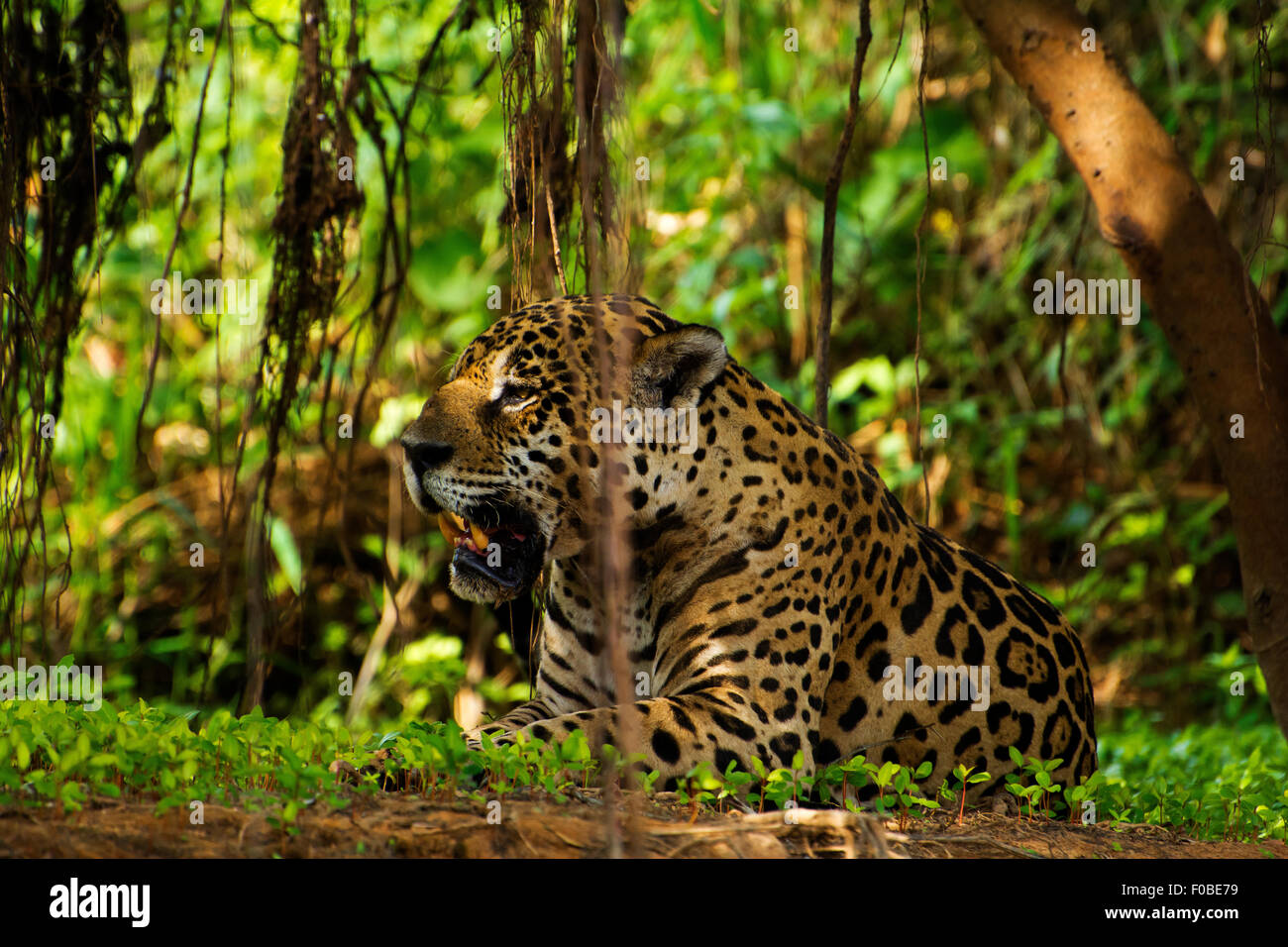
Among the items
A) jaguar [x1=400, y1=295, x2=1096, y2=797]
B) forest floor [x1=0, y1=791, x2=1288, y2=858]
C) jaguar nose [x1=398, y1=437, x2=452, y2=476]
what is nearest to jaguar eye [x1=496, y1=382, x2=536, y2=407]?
jaguar [x1=400, y1=295, x2=1096, y2=797]

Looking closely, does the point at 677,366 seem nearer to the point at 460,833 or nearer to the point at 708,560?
the point at 708,560

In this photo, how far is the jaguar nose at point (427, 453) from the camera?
4453 mm

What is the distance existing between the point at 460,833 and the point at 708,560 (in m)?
1.66

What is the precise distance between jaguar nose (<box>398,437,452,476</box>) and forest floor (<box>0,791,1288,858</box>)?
1.25m

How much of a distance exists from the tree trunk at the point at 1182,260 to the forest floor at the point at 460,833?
244 cm

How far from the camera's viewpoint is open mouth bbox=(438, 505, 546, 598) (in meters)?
4.61

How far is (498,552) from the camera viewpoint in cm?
462

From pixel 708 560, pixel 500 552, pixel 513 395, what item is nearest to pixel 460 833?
pixel 500 552

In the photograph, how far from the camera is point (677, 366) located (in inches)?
182

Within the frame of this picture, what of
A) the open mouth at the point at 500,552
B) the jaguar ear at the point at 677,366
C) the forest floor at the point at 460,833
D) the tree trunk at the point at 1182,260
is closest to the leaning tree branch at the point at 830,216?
the tree trunk at the point at 1182,260

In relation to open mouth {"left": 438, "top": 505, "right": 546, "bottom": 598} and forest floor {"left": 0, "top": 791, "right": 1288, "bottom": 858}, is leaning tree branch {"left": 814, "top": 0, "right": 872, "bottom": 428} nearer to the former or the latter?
open mouth {"left": 438, "top": 505, "right": 546, "bottom": 598}
